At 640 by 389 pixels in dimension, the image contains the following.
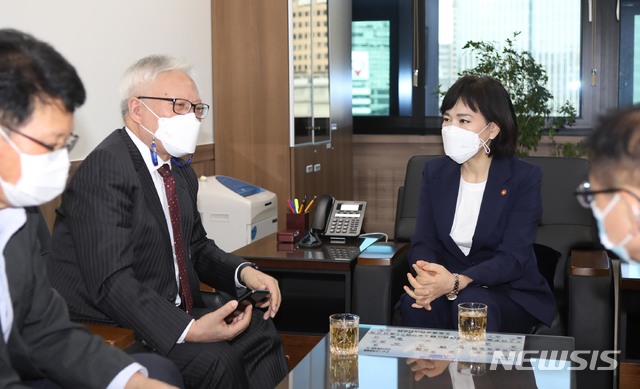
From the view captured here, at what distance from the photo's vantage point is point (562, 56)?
21.2 feet

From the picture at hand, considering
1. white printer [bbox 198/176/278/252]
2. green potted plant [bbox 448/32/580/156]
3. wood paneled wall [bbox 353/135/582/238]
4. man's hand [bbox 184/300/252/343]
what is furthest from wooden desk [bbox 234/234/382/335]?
wood paneled wall [bbox 353/135/582/238]

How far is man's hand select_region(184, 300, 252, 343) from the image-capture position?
2402mm

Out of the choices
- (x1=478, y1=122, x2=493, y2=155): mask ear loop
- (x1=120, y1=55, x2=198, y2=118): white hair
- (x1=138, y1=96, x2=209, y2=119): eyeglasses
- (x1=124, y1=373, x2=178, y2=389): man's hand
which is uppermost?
(x1=120, y1=55, x2=198, y2=118): white hair

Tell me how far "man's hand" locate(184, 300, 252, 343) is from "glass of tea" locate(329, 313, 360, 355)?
0.98ft

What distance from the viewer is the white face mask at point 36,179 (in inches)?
60.1

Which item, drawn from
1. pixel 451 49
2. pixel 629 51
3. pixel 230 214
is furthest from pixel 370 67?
pixel 230 214

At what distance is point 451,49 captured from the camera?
21.9 ft

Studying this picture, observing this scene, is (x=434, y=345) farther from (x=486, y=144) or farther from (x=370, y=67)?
(x=370, y=67)

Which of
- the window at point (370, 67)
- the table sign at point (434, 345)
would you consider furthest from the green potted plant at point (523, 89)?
the table sign at point (434, 345)

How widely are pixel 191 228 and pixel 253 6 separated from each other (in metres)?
2.49

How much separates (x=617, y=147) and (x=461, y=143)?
174 centimetres

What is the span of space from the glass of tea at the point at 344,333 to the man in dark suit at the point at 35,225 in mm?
711

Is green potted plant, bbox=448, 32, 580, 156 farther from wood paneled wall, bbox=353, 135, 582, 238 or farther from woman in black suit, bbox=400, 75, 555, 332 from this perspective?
A: woman in black suit, bbox=400, 75, 555, 332

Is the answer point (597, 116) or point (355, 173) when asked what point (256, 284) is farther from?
point (355, 173)
